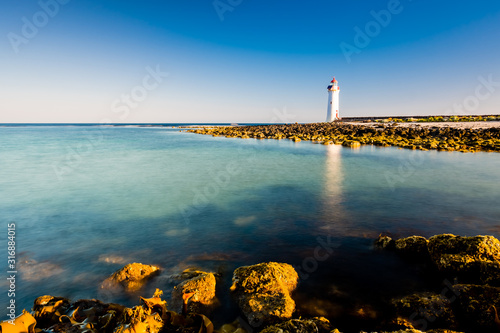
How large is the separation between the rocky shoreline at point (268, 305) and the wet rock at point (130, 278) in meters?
0.02

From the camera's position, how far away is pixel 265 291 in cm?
483

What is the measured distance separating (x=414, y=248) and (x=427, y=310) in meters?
2.42

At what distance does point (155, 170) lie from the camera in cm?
1984

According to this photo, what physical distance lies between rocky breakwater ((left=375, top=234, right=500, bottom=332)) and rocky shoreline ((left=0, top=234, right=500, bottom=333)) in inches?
0.5

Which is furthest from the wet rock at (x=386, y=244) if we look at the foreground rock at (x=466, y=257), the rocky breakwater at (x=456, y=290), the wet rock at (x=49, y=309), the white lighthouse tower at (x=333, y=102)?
the white lighthouse tower at (x=333, y=102)

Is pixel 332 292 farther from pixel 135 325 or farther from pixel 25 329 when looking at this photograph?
pixel 25 329

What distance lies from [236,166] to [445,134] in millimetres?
33367

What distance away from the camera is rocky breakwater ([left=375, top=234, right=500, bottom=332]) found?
392 centimetres

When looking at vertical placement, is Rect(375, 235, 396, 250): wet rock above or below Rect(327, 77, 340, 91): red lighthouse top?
below

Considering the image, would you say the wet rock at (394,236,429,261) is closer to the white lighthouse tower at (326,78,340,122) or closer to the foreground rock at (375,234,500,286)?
the foreground rock at (375,234,500,286)

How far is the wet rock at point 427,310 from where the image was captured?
13.2 ft

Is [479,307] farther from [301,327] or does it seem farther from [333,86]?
[333,86]

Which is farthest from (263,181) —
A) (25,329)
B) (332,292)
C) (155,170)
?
(25,329)

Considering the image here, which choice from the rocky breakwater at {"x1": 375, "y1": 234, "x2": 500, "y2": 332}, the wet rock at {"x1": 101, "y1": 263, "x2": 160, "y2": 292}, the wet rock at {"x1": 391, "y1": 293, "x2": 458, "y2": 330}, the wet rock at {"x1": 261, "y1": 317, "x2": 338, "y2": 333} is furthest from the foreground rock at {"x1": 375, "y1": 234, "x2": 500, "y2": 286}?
the wet rock at {"x1": 101, "y1": 263, "x2": 160, "y2": 292}
